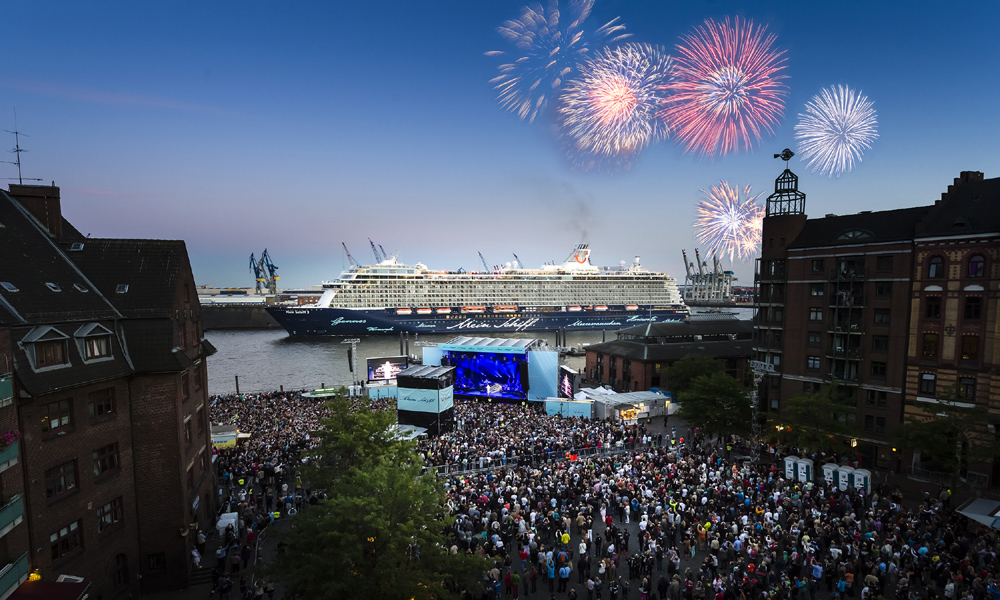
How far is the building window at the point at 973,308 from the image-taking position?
75.0 feet

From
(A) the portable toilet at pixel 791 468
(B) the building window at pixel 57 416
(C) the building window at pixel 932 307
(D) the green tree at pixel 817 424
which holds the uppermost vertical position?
(C) the building window at pixel 932 307

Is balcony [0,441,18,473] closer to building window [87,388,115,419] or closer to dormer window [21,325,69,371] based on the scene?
dormer window [21,325,69,371]

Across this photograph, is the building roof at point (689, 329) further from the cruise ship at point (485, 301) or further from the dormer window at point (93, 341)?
the cruise ship at point (485, 301)

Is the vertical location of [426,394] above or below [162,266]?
below

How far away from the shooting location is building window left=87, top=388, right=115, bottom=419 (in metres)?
14.3

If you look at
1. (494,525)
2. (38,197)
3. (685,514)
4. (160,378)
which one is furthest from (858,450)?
(38,197)

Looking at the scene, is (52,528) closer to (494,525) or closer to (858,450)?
(494,525)

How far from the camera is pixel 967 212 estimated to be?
2409 cm

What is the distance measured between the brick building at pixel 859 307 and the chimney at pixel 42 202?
34998 mm

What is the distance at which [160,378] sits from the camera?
1608 centimetres

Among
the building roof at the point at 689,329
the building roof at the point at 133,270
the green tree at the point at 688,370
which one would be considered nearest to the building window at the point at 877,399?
the green tree at the point at 688,370

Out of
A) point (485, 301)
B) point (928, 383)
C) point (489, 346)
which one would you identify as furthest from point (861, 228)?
point (485, 301)

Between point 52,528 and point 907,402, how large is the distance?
34.1 meters

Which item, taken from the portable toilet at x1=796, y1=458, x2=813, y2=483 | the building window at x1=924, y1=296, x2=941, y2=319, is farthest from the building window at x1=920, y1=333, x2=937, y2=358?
the portable toilet at x1=796, y1=458, x2=813, y2=483
